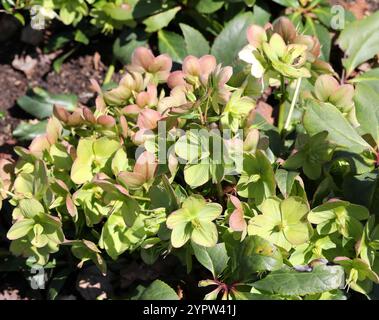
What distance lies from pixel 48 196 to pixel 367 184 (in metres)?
0.62

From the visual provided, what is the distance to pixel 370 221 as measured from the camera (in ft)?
4.01

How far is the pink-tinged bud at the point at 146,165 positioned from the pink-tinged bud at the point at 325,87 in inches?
14.6

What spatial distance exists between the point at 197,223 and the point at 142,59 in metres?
0.45

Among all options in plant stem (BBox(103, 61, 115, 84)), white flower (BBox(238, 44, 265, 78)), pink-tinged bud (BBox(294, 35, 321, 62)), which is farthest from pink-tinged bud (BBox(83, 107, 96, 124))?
plant stem (BBox(103, 61, 115, 84))

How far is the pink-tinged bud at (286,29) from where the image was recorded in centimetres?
132

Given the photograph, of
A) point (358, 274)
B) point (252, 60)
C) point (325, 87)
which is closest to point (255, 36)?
point (252, 60)

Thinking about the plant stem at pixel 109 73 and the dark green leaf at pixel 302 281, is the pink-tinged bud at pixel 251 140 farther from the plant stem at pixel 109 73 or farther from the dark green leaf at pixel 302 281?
the plant stem at pixel 109 73

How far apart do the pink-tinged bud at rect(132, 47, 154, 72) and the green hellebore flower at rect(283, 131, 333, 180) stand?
0.39 m

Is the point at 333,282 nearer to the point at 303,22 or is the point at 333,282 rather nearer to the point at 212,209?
the point at 212,209

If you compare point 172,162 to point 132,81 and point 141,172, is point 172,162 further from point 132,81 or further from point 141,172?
point 132,81

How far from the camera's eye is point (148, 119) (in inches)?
50.3

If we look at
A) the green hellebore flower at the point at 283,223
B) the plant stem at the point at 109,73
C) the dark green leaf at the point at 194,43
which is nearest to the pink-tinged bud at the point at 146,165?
the green hellebore flower at the point at 283,223

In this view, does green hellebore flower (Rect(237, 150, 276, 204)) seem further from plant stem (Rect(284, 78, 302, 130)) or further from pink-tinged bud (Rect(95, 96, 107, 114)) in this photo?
pink-tinged bud (Rect(95, 96, 107, 114))

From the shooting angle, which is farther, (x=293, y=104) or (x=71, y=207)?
(x=293, y=104)
